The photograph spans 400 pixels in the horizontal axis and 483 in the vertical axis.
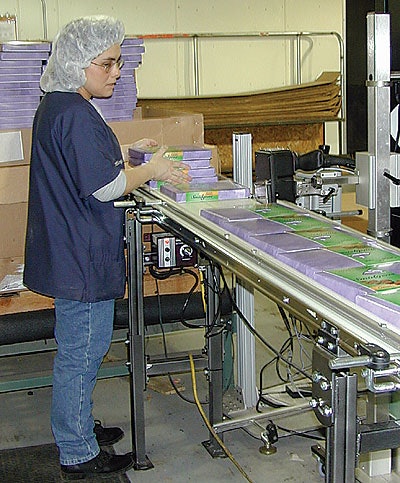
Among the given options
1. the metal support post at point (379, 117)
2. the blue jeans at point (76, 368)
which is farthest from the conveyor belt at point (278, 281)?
the blue jeans at point (76, 368)

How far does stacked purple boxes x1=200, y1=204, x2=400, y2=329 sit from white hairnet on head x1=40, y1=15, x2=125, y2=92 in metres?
0.62

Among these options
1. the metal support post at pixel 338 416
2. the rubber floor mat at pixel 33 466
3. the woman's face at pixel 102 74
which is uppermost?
the woman's face at pixel 102 74

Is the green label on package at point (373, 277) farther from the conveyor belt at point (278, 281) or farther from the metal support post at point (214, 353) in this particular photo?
the metal support post at point (214, 353)

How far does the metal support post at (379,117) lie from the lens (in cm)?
220

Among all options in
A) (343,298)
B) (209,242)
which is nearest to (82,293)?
(209,242)

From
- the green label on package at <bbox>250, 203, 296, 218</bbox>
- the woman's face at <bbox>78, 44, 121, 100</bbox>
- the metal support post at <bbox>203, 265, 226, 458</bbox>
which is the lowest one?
the metal support post at <bbox>203, 265, 226, 458</bbox>

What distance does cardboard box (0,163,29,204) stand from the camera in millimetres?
3287

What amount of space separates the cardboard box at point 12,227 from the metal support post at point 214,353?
101 centimetres

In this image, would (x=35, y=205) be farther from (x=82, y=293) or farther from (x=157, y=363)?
(x=157, y=363)

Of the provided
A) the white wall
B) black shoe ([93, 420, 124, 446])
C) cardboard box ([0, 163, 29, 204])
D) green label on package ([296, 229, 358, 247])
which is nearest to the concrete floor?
black shoe ([93, 420, 124, 446])

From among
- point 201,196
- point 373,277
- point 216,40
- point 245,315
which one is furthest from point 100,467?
point 216,40

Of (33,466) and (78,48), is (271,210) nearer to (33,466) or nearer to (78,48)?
(78,48)

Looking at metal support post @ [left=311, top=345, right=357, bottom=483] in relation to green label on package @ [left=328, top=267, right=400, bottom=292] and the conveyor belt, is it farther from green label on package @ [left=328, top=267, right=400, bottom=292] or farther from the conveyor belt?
green label on package @ [left=328, top=267, right=400, bottom=292]

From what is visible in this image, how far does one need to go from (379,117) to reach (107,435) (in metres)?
1.52
